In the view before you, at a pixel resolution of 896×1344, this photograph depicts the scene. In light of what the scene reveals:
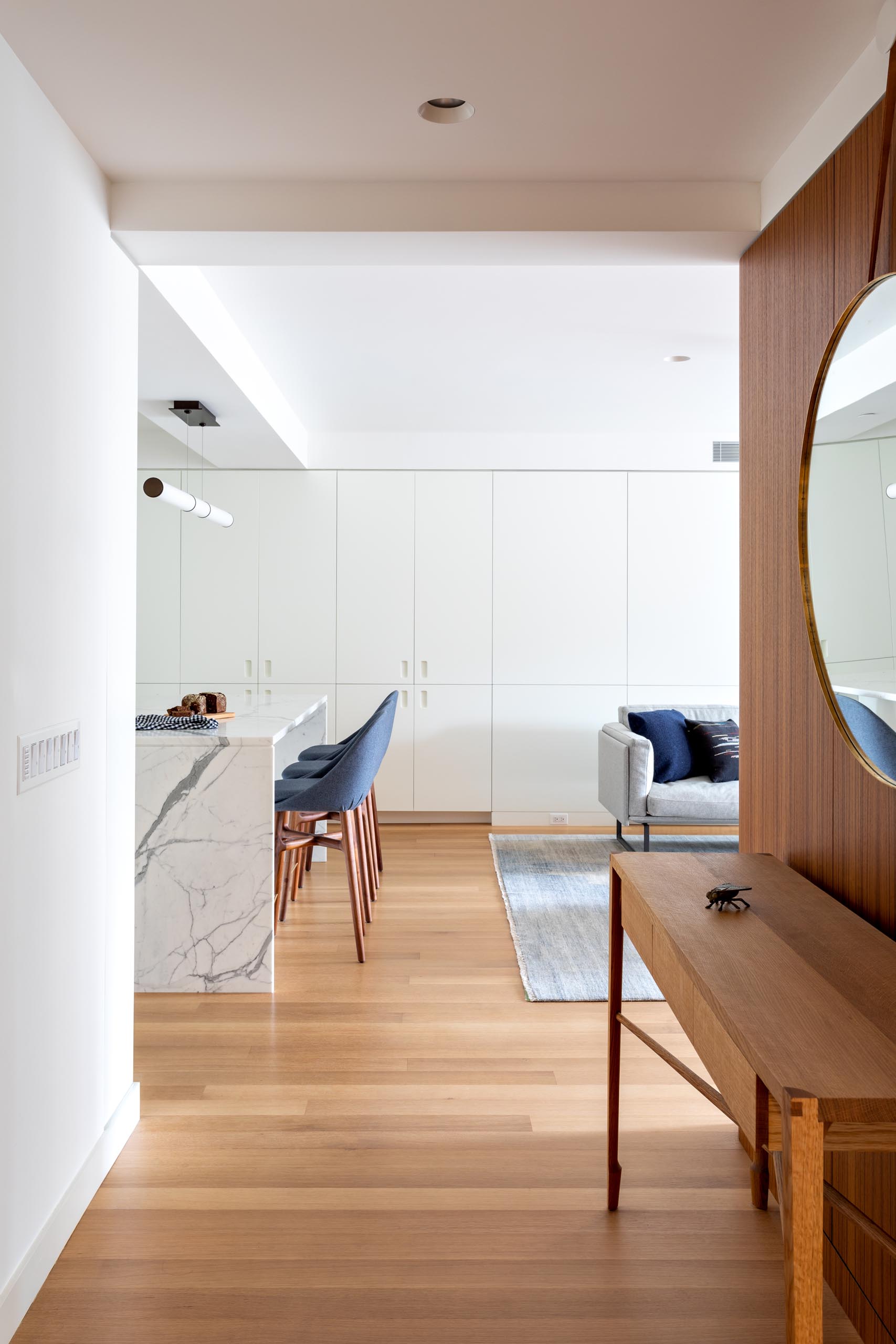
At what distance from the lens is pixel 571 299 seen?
354 centimetres

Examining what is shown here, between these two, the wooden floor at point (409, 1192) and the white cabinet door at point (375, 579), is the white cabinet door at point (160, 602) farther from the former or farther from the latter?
the wooden floor at point (409, 1192)

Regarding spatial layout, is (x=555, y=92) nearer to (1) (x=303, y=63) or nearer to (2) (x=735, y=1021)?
(1) (x=303, y=63)

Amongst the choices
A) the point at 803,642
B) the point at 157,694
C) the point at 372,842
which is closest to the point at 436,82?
the point at 803,642

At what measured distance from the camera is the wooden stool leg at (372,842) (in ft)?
14.9

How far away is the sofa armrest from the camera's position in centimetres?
504

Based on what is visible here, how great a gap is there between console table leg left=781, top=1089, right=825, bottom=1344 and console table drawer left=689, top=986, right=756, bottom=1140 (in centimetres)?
8

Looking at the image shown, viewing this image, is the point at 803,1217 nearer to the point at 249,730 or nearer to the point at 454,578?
the point at 249,730

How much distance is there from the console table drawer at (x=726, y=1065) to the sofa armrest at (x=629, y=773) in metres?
3.62

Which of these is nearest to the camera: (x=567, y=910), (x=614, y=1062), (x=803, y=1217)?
(x=803, y=1217)

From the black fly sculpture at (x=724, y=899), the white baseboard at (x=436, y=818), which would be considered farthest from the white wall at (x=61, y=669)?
the white baseboard at (x=436, y=818)

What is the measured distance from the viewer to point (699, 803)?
16.4 ft

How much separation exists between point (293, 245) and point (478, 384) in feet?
8.42

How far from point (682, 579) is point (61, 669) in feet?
16.0

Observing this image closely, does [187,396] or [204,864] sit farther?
[187,396]
